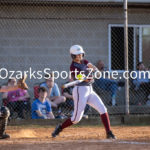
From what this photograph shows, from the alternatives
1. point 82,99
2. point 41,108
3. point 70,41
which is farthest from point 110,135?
point 70,41

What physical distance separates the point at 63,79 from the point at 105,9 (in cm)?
234

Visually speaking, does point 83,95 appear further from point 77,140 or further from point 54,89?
point 54,89

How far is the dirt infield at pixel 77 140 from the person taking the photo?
7.73 m

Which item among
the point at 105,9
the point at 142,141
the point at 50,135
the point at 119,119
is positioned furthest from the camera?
the point at 105,9

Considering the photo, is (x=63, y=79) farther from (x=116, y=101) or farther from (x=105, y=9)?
(x=105, y=9)

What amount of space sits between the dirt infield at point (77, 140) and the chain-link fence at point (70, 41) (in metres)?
1.70

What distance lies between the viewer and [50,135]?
10.0 metres

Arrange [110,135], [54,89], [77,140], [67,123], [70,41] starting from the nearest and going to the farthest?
1. [77,140]
2. [110,135]
3. [67,123]
4. [54,89]
5. [70,41]

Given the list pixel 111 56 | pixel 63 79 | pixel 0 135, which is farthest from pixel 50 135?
pixel 111 56

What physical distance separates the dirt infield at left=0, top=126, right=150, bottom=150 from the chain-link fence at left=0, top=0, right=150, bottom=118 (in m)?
1.70

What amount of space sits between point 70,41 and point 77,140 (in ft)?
17.7

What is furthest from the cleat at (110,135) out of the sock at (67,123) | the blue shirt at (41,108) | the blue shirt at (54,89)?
the blue shirt at (54,89)

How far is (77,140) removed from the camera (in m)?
8.72

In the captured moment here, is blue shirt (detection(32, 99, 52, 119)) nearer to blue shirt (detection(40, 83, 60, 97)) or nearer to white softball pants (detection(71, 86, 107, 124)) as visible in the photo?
blue shirt (detection(40, 83, 60, 97))
